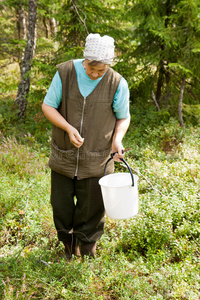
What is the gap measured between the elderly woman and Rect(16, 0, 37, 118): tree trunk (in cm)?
443

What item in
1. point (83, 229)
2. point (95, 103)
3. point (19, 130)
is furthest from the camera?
point (19, 130)

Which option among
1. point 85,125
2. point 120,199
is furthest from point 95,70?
point 120,199

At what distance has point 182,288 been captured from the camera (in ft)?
7.76

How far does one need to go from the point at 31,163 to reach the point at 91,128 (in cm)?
266

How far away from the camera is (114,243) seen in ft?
9.91

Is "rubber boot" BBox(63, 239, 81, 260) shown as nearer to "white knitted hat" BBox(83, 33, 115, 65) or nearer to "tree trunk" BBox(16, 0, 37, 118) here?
"white knitted hat" BBox(83, 33, 115, 65)

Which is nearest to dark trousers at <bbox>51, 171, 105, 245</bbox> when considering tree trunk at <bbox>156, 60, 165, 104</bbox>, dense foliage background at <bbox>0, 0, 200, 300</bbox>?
dense foliage background at <bbox>0, 0, 200, 300</bbox>

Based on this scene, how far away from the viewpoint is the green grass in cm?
231

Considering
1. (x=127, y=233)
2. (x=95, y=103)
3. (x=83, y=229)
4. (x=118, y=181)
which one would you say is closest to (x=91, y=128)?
(x=95, y=103)

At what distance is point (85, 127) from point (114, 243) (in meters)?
1.51

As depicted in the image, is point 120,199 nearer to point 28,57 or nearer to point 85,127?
point 85,127

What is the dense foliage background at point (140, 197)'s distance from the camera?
238 centimetres

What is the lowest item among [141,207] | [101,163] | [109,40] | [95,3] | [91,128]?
[141,207]

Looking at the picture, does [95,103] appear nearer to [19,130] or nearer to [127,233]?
[127,233]
